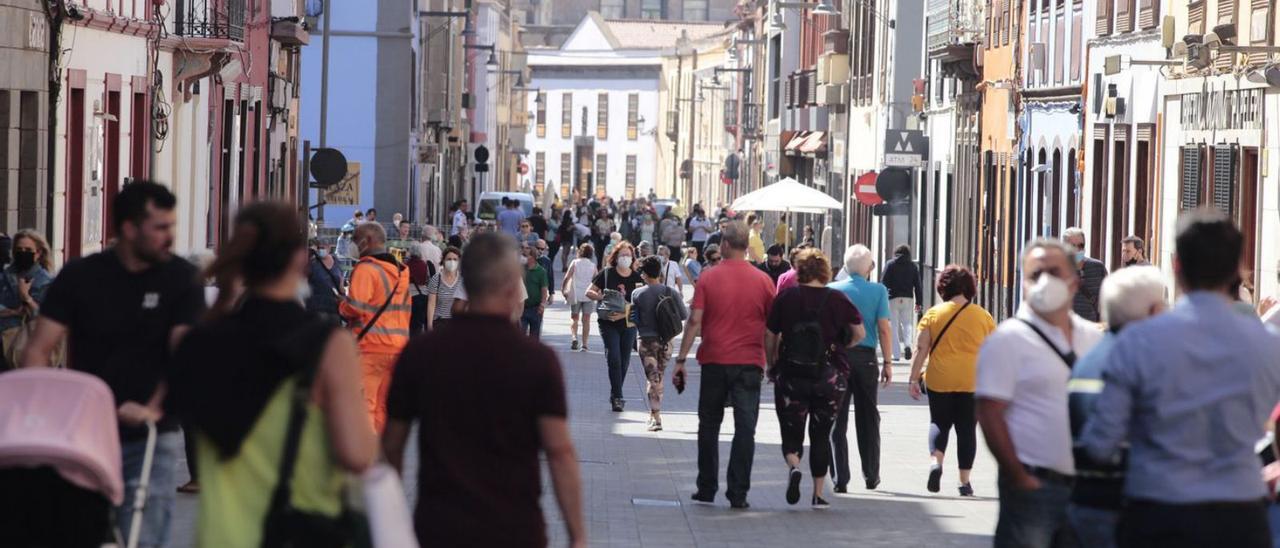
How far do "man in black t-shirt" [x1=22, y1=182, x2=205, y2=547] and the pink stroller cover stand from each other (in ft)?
3.67

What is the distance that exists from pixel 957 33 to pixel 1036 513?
102ft

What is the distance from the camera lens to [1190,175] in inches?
945

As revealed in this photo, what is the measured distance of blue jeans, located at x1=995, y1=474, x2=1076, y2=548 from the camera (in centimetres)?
777

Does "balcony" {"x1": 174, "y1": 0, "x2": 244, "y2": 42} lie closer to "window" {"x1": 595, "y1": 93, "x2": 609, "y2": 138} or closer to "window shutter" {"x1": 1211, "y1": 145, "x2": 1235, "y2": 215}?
"window shutter" {"x1": 1211, "y1": 145, "x2": 1235, "y2": 215}

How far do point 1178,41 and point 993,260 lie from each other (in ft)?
35.3

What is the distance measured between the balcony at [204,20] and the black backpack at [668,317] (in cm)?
985

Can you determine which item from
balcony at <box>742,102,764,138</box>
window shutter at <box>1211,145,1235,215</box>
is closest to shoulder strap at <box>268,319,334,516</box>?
window shutter at <box>1211,145,1235,215</box>

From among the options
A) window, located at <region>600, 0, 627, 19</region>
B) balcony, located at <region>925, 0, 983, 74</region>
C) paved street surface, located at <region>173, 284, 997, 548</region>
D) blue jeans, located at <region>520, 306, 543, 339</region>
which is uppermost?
window, located at <region>600, 0, 627, 19</region>

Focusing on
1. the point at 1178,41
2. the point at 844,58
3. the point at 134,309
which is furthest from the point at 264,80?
the point at 134,309

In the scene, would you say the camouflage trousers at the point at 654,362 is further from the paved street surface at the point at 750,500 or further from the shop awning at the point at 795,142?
the shop awning at the point at 795,142

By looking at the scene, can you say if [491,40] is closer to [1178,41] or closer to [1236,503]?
[1178,41]

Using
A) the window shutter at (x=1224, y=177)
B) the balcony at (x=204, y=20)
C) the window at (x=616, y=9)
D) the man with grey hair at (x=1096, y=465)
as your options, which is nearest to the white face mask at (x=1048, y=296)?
the man with grey hair at (x=1096, y=465)

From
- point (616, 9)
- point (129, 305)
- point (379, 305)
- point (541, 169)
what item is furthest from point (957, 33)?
point (616, 9)

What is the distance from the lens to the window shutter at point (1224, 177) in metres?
22.1
